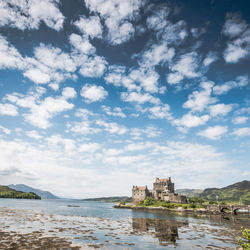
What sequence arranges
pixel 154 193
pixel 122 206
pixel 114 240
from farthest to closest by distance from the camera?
pixel 154 193, pixel 122 206, pixel 114 240

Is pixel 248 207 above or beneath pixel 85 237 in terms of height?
above

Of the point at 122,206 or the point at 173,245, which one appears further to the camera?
the point at 122,206

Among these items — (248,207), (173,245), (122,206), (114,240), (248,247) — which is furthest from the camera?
(122,206)

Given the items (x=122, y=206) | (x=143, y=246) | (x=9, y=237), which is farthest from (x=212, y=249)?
(x=122, y=206)

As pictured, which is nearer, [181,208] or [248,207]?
[248,207]

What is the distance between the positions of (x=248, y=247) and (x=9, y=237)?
140 ft

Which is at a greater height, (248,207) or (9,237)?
(248,207)

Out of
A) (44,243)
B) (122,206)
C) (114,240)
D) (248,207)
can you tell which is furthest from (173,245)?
(122,206)

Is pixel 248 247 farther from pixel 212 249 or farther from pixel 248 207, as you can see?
pixel 248 207

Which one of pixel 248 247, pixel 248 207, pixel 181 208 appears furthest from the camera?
pixel 181 208

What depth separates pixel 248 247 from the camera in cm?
2225

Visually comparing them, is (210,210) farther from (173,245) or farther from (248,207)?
(173,245)

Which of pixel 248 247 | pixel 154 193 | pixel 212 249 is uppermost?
pixel 154 193

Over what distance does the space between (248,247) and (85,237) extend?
3316 cm
